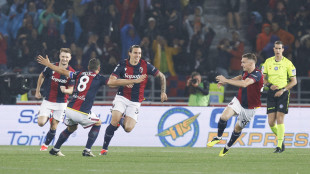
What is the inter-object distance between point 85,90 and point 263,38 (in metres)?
10.5

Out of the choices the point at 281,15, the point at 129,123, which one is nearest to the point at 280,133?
the point at 129,123

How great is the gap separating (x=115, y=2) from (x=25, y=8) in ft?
10.3

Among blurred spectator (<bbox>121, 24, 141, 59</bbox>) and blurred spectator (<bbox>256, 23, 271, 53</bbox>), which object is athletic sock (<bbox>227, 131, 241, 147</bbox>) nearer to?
blurred spectator (<bbox>256, 23, 271, 53</bbox>)

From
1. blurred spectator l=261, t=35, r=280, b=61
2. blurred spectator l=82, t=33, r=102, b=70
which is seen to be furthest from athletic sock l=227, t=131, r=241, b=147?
blurred spectator l=82, t=33, r=102, b=70

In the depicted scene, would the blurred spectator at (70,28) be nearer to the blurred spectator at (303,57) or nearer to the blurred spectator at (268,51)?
the blurred spectator at (268,51)

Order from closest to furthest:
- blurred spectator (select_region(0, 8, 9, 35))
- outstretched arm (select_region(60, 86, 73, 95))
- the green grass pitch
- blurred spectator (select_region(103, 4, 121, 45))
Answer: the green grass pitch
outstretched arm (select_region(60, 86, 73, 95))
blurred spectator (select_region(103, 4, 121, 45))
blurred spectator (select_region(0, 8, 9, 35))

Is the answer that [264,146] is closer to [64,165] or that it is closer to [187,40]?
[187,40]

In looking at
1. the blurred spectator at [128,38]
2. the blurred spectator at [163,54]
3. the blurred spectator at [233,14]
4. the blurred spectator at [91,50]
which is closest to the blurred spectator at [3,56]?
the blurred spectator at [91,50]

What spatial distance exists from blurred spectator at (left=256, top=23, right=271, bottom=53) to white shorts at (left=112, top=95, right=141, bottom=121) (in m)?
9.20

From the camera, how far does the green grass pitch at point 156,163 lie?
11.7 metres

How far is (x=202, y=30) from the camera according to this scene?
24.6m

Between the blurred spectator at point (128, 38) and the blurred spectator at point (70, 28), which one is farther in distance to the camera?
the blurred spectator at point (70, 28)

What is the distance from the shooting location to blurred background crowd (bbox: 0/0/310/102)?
23906 mm

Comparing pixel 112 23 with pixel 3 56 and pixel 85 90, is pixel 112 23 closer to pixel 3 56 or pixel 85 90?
pixel 3 56
